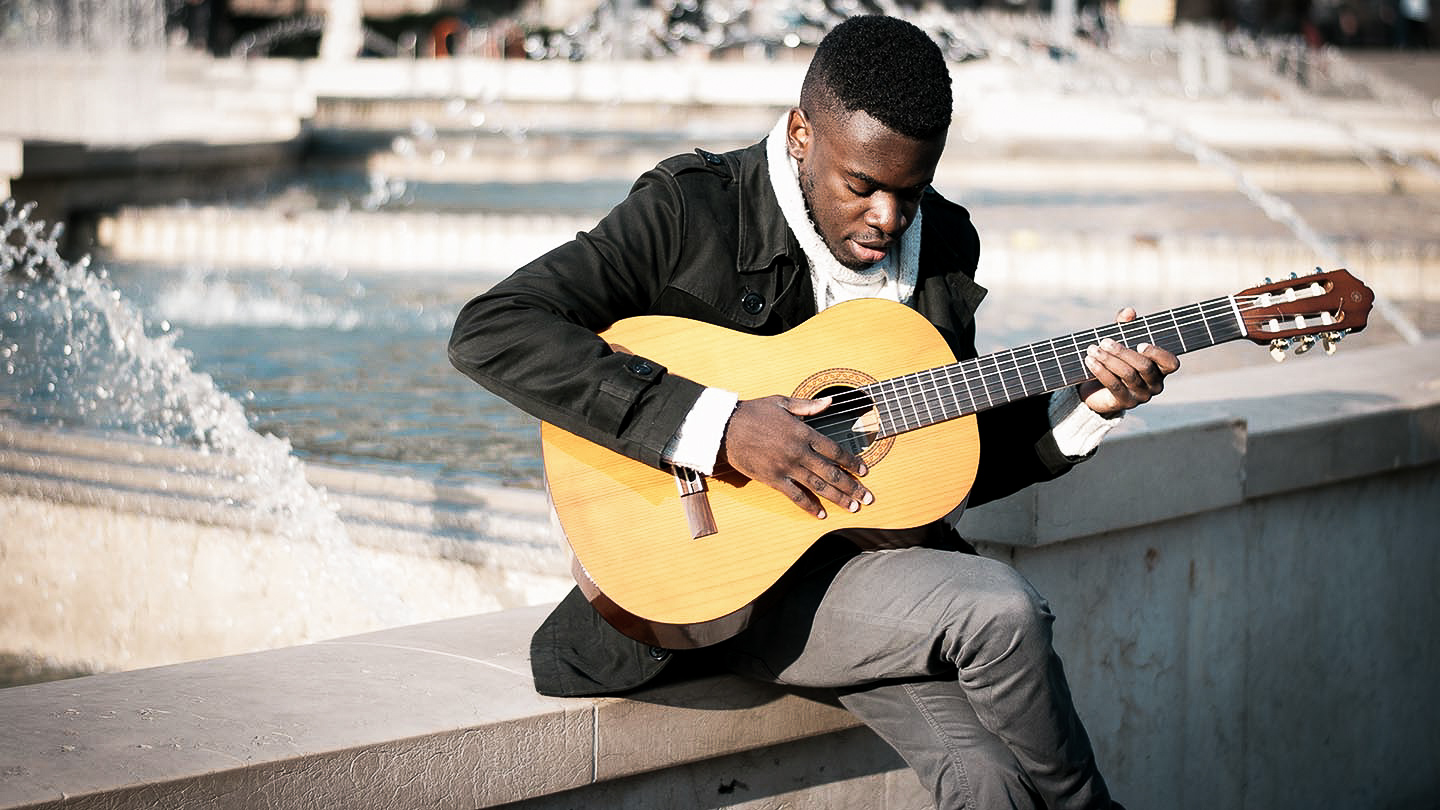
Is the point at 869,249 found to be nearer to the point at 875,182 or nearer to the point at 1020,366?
the point at 875,182

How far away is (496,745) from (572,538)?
1.16 ft

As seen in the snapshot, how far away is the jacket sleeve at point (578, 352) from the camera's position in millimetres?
2609

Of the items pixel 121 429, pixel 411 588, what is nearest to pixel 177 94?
pixel 121 429

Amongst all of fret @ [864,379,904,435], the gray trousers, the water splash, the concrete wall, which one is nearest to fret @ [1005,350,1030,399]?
fret @ [864,379,904,435]

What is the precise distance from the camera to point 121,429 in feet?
17.9

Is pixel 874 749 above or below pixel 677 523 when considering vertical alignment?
below

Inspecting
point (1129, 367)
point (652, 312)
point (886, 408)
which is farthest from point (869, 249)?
point (1129, 367)

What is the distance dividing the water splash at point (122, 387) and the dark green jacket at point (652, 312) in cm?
157

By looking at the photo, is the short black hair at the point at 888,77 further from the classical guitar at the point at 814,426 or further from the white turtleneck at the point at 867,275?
the classical guitar at the point at 814,426

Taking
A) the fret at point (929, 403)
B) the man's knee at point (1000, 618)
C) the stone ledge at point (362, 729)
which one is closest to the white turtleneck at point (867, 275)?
the fret at point (929, 403)

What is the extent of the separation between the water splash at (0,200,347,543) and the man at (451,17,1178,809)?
5.30 feet

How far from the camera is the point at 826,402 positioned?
2.65m

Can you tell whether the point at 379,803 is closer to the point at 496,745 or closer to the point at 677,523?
the point at 496,745

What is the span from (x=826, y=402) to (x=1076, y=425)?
1.63 feet
